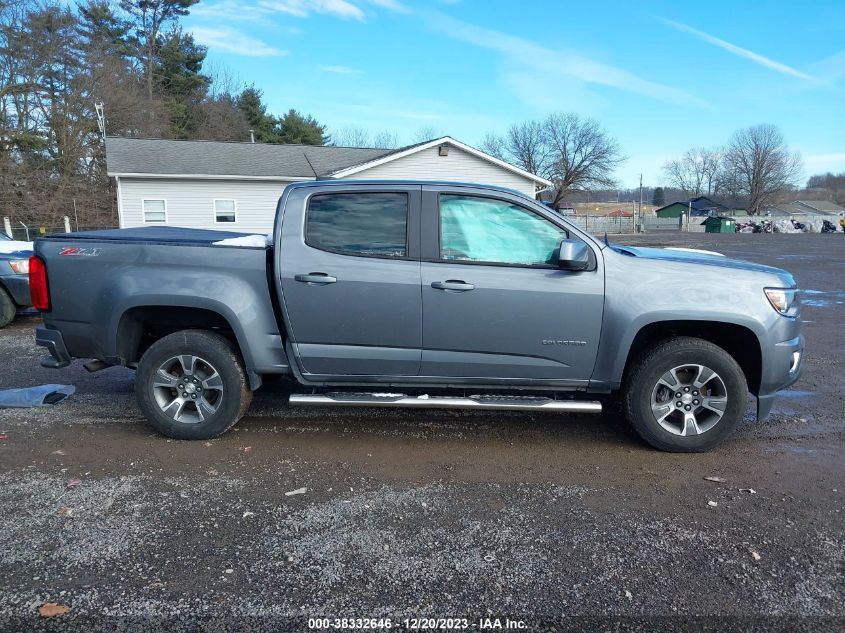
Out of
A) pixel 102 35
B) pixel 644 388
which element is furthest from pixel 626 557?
pixel 102 35

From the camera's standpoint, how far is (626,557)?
2.96 metres

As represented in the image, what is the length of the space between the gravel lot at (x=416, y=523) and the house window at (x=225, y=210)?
19539 millimetres

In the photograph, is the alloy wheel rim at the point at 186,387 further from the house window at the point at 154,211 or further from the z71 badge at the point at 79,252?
the house window at the point at 154,211

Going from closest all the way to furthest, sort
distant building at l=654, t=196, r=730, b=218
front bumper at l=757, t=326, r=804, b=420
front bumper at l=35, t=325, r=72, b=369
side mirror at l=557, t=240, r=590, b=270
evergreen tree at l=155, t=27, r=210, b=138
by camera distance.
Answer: side mirror at l=557, t=240, r=590, b=270 → front bumper at l=757, t=326, r=804, b=420 → front bumper at l=35, t=325, r=72, b=369 → evergreen tree at l=155, t=27, r=210, b=138 → distant building at l=654, t=196, r=730, b=218

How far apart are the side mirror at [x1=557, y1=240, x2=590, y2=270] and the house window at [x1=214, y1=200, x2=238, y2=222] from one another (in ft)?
70.8

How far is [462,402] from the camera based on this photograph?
418cm

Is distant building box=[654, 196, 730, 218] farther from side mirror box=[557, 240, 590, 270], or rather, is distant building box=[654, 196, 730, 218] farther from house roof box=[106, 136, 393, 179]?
side mirror box=[557, 240, 590, 270]

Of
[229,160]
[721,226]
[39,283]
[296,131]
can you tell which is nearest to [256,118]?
[296,131]

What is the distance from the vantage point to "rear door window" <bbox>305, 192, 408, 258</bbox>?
429 centimetres

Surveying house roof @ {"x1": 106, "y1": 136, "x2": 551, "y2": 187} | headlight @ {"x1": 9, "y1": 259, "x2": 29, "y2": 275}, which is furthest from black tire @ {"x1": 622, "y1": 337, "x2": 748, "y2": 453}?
house roof @ {"x1": 106, "y1": 136, "x2": 551, "y2": 187}

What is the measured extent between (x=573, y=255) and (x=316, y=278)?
5.92 ft

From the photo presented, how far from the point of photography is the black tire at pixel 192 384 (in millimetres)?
4387

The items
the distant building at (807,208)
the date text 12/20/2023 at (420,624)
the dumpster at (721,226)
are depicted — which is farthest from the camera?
the distant building at (807,208)

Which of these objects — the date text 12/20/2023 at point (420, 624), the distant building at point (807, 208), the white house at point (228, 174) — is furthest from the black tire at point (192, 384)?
the distant building at point (807, 208)
